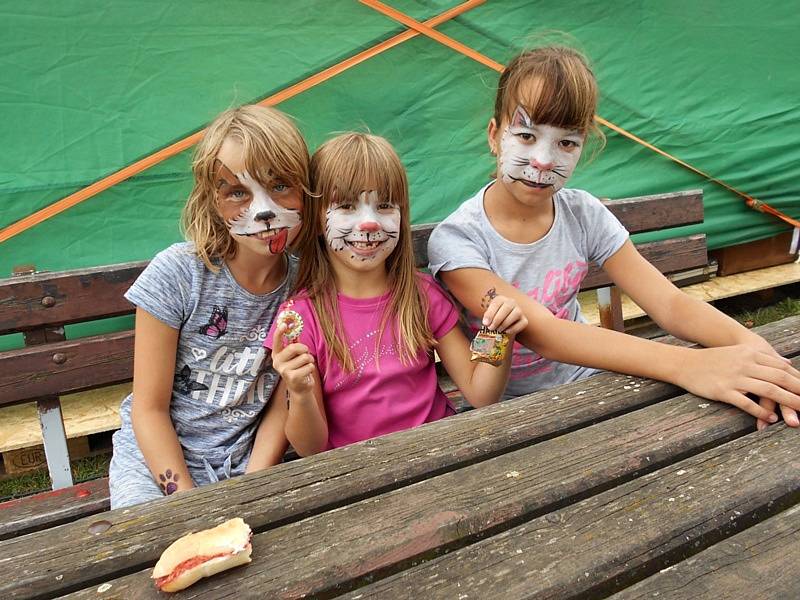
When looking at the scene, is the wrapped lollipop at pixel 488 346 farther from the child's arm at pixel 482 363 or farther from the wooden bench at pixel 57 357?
the wooden bench at pixel 57 357

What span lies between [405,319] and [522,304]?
0.28 metres

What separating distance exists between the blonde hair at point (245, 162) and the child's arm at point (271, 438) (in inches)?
14.7

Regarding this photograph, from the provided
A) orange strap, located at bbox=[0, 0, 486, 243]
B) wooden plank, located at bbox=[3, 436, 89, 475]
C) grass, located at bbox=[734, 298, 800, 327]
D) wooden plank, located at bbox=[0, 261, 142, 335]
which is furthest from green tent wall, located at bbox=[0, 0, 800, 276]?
wooden plank, located at bbox=[0, 261, 142, 335]

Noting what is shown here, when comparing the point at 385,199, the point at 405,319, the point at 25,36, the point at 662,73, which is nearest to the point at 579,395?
the point at 405,319

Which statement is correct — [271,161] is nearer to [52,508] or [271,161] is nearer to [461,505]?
[461,505]

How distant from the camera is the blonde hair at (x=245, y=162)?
152 cm

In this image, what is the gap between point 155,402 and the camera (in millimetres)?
1605

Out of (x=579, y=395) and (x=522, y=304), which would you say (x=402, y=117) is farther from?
(x=579, y=395)

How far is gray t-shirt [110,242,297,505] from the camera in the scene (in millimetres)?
1627

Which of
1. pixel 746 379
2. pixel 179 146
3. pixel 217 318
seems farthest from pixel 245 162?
pixel 179 146

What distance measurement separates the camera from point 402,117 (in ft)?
10.1

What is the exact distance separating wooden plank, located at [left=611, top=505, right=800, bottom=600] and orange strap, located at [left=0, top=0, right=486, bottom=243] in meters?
2.24

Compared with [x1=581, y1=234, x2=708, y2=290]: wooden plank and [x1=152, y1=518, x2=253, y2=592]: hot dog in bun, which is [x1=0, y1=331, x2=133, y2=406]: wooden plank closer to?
[x1=152, y1=518, x2=253, y2=592]: hot dog in bun

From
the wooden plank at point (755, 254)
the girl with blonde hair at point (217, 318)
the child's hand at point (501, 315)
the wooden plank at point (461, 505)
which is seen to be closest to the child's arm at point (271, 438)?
the girl with blonde hair at point (217, 318)
